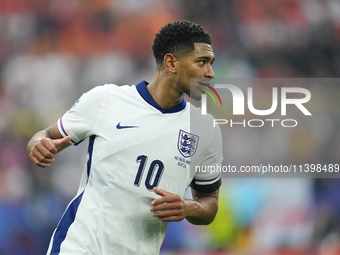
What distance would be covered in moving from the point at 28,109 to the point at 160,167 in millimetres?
4195

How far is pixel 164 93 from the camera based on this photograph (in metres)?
2.98

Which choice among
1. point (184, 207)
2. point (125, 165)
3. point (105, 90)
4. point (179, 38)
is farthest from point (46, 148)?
point (179, 38)

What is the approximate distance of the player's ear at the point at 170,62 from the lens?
120 inches

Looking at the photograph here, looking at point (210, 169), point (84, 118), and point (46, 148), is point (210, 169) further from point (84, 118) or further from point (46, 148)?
point (46, 148)

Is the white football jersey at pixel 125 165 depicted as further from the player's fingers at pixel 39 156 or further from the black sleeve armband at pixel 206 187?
the player's fingers at pixel 39 156

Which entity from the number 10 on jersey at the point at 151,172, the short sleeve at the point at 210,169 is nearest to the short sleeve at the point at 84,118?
the number 10 on jersey at the point at 151,172

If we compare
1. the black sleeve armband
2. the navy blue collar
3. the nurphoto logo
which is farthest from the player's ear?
the nurphoto logo

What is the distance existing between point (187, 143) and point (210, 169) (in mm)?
286

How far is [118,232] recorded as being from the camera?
2629mm

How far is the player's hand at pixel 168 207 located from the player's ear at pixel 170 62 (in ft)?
3.32

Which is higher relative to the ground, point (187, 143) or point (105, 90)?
point (105, 90)

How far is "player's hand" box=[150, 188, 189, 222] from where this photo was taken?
240 centimetres

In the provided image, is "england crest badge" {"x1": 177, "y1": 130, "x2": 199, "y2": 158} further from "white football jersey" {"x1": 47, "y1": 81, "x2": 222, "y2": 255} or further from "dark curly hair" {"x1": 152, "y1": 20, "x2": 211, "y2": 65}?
"dark curly hair" {"x1": 152, "y1": 20, "x2": 211, "y2": 65}

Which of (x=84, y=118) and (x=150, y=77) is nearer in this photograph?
(x=84, y=118)
